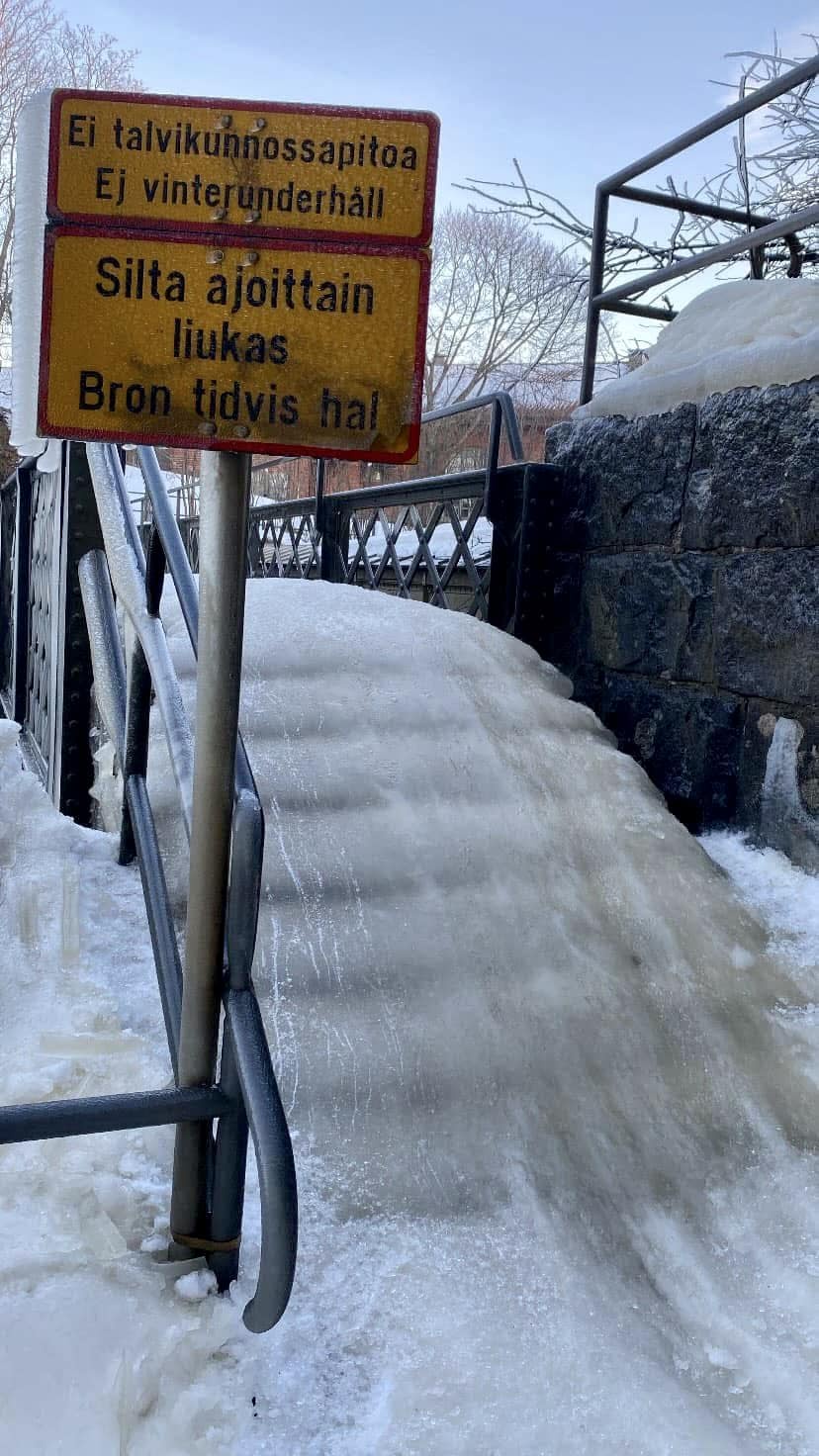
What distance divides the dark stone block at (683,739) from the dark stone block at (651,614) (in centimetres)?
8

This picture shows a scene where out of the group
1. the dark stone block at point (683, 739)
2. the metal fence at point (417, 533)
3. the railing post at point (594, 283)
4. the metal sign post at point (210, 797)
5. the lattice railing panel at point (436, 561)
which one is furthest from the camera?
the lattice railing panel at point (436, 561)

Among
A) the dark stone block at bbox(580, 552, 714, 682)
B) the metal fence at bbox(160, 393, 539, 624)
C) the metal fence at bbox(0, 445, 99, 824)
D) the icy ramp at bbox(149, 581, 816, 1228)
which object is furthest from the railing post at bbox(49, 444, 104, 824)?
the dark stone block at bbox(580, 552, 714, 682)

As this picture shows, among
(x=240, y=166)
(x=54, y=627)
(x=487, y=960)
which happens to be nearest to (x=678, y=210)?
(x=54, y=627)

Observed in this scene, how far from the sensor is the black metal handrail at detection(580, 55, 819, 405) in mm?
3504

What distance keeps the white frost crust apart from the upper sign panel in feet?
0.09

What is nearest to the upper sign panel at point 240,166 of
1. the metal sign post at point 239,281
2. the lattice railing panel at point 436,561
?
the metal sign post at point 239,281

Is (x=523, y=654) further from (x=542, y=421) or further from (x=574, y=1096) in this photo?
(x=542, y=421)

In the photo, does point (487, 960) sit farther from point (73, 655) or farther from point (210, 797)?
point (73, 655)

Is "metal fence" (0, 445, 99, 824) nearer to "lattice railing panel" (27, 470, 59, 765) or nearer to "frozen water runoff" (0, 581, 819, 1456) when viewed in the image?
"lattice railing panel" (27, 470, 59, 765)

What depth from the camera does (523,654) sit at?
14.3 feet

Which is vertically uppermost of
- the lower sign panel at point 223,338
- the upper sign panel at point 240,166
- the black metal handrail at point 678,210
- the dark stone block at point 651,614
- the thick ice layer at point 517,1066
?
the black metal handrail at point 678,210

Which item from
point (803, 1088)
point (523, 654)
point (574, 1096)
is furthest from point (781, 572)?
point (574, 1096)

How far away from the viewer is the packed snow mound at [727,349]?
3.46 m

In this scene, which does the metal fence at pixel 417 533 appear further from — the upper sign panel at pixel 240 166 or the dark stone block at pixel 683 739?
the upper sign panel at pixel 240 166
